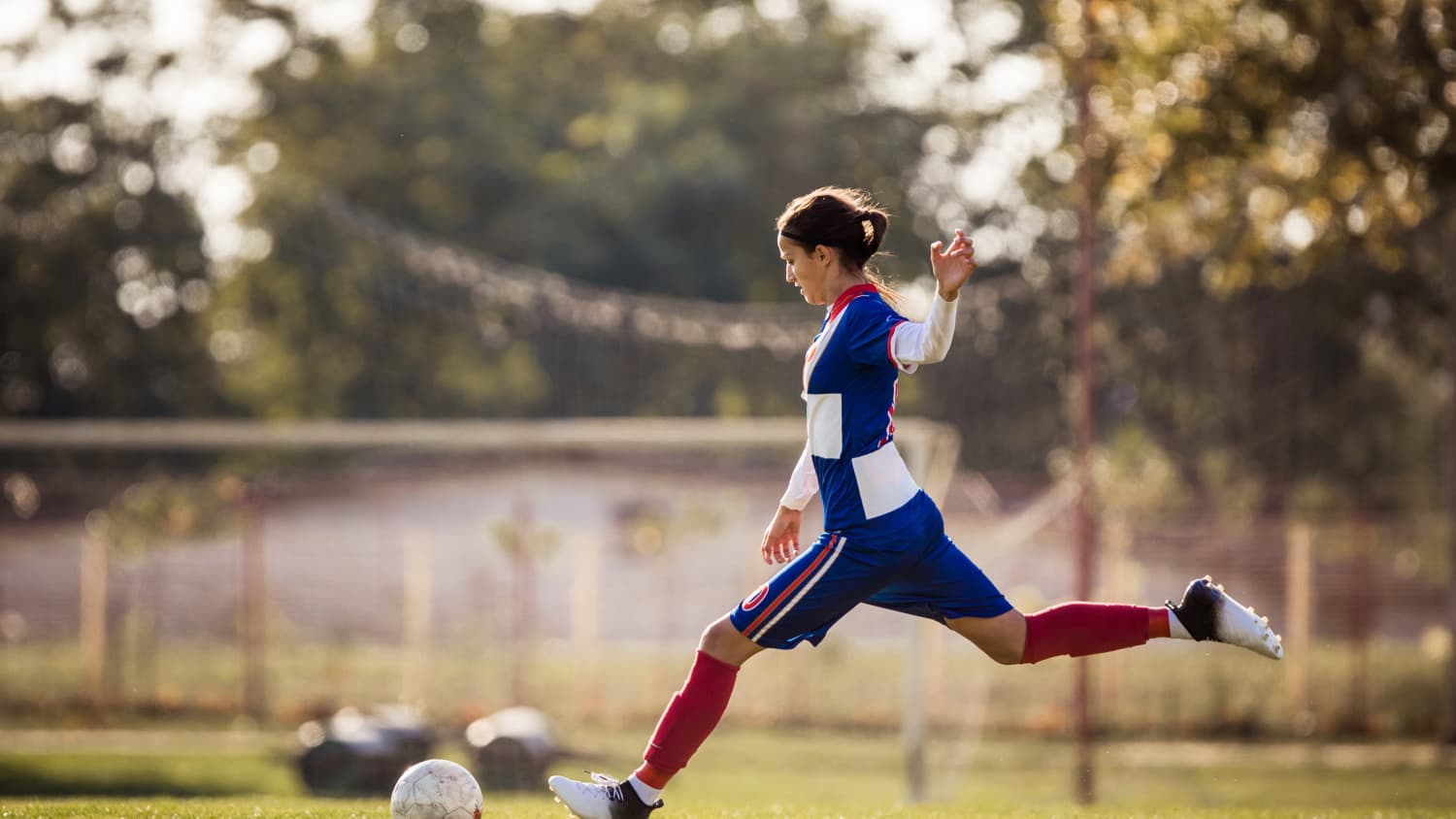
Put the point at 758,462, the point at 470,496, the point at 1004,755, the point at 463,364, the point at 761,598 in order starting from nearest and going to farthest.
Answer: the point at 761,598 < the point at 1004,755 < the point at 758,462 < the point at 470,496 < the point at 463,364

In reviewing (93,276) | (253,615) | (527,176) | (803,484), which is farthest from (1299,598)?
(527,176)

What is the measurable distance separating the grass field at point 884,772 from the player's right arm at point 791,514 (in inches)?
226

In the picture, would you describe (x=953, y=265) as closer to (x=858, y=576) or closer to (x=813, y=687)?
(x=858, y=576)

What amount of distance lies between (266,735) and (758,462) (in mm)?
8248

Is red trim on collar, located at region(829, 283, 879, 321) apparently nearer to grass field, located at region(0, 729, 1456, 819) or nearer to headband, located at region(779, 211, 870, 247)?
headband, located at region(779, 211, 870, 247)

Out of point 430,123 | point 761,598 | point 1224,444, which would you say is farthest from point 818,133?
point 761,598

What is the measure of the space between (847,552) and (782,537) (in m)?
0.43

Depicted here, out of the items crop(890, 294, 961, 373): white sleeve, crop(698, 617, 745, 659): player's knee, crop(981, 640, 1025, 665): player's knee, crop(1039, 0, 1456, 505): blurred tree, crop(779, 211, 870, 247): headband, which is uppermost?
crop(1039, 0, 1456, 505): blurred tree

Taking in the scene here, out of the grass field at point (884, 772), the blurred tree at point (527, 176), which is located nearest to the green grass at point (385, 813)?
the grass field at point (884, 772)

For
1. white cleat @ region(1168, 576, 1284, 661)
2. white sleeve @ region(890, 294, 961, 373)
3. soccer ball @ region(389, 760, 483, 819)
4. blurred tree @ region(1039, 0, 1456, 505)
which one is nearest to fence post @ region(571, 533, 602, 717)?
blurred tree @ region(1039, 0, 1456, 505)

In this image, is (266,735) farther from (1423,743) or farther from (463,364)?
(463,364)

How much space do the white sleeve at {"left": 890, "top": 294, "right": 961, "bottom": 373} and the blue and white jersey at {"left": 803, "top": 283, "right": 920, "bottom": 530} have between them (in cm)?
16

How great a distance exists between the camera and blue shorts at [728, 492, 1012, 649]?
5582 millimetres

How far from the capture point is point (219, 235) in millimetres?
36219
